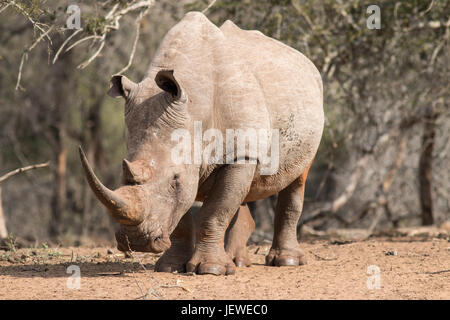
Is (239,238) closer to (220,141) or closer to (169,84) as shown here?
(220,141)

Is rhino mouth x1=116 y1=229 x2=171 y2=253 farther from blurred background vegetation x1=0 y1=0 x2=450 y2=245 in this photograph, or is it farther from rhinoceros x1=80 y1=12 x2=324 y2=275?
blurred background vegetation x1=0 y1=0 x2=450 y2=245

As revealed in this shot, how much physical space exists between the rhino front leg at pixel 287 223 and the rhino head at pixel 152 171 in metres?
1.75

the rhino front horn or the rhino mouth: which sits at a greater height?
the rhino front horn

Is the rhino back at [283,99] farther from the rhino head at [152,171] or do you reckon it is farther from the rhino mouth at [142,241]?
the rhino mouth at [142,241]

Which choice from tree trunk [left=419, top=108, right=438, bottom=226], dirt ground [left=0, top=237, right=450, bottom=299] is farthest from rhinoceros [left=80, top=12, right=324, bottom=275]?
tree trunk [left=419, top=108, right=438, bottom=226]

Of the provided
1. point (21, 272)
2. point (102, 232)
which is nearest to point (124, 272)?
point (21, 272)

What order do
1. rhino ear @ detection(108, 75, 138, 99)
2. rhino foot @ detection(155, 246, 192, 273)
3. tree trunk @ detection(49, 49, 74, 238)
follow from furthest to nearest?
tree trunk @ detection(49, 49, 74, 238) → rhino foot @ detection(155, 246, 192, 273) → rhino ear @ detection(108, 75, 138, 99)

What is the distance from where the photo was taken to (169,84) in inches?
218

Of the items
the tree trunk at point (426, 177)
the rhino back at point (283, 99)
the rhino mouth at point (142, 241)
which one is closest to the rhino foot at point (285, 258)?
the rhino back at point (283, 99)

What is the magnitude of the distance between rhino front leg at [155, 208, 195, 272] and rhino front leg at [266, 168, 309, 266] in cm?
104

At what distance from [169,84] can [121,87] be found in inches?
16.9

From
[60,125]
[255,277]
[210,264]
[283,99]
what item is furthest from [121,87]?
[60,125]

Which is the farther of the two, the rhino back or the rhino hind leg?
the rhino hind leg

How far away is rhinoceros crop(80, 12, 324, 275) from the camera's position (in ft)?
17.1
